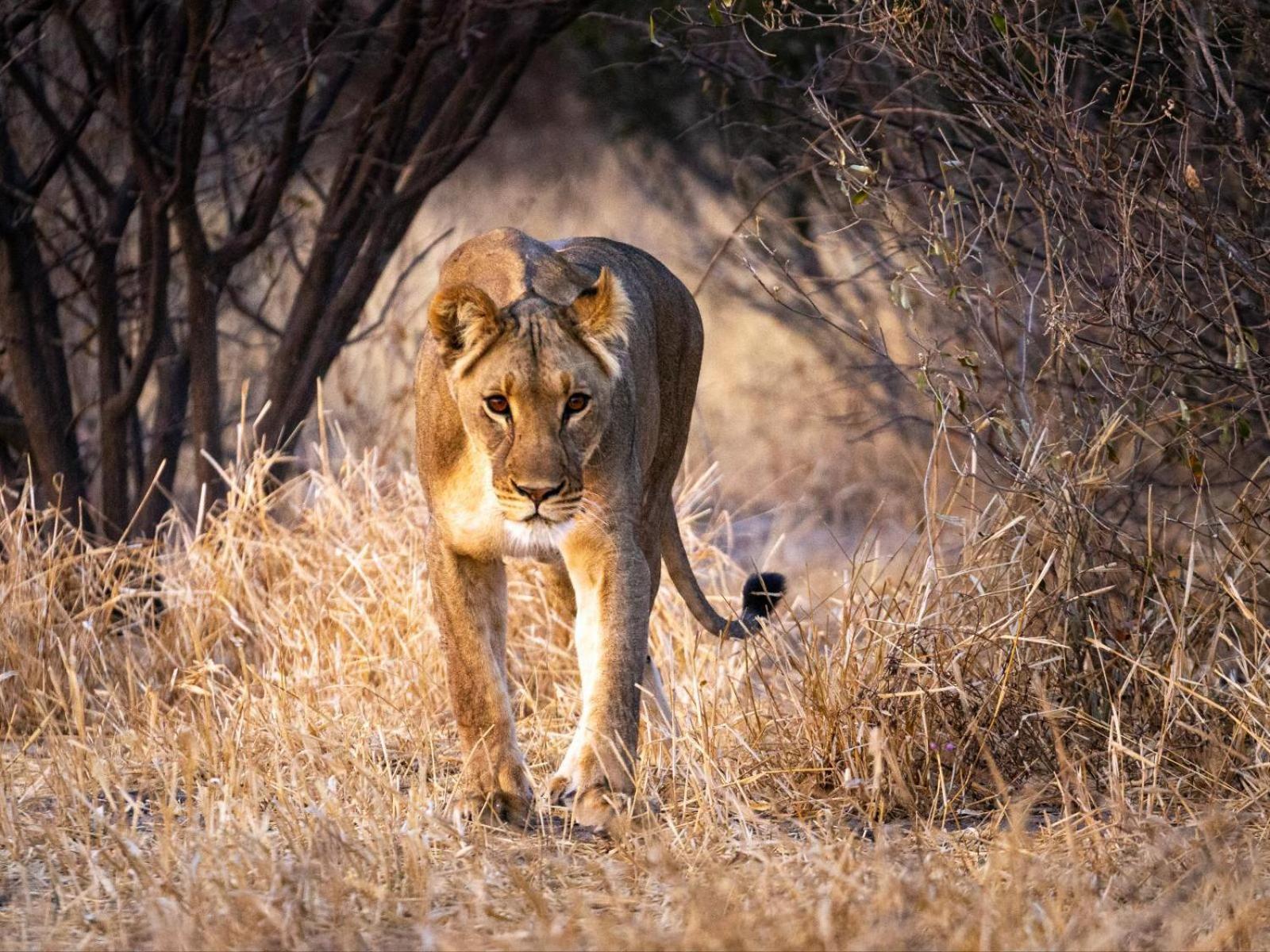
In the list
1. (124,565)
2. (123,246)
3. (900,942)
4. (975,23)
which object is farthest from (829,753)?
(123,246)

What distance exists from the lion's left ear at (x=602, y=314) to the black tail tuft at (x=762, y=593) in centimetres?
98

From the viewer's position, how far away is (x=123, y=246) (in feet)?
27.4

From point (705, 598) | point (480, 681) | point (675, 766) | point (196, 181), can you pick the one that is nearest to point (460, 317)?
point (480, 681)

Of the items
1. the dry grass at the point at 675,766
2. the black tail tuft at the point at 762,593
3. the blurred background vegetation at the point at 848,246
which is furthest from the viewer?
the black tail tuft at the point at 762,593

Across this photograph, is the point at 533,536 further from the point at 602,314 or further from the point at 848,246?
the point at 848,246

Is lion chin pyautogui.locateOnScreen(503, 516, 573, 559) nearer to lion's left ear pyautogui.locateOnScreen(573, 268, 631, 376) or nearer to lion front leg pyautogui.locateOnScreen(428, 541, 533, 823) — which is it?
lion front leg pyautogui.locateOnScreen(428, 541, 533, 823)

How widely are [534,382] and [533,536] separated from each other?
0.33m

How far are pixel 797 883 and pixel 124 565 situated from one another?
3.47 metres

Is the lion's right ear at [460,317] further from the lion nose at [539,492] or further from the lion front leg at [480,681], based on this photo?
the lion front leg at [480,681]

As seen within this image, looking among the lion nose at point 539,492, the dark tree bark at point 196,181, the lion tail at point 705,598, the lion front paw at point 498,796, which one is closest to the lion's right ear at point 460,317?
the lion nose at point 539,492

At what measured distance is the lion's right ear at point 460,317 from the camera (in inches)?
146

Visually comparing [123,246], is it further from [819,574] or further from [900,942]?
[900,942]

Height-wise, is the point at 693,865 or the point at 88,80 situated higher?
the point at 88,80

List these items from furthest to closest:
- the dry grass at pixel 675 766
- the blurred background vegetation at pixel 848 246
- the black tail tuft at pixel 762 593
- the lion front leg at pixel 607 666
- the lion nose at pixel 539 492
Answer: the black tail tuft at pixel 762 593 < the blurred background vegetation at pixel 848 246 < the lion front leg at pixel 607 666 < the lion nose at pixel 539 492 < the dry grass at pixel 675 766
